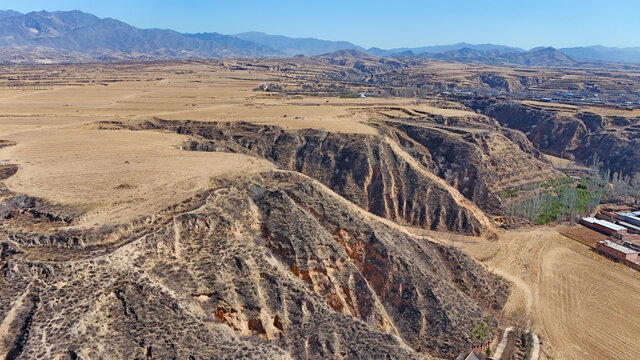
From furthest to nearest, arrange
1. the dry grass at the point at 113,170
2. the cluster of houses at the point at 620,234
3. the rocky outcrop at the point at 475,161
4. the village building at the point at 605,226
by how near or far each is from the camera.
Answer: the rocky outcrop at the point at 475,161 → the village building at the point at 605,226 → the cluster of houses at the point at 620,234 → the dry grass at the point at 113,170

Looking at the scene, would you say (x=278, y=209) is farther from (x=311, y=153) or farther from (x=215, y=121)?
(x=215, y=121)

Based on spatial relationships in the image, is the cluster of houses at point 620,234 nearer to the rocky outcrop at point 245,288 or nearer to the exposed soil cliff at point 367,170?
the exposed soil cliff at point 367,170

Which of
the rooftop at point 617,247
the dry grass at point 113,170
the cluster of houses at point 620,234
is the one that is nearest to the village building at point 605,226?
the cluster of houses at point 620,234

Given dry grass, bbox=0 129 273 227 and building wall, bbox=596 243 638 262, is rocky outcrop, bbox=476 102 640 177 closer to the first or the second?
building wall, bbox=596 243 638 262

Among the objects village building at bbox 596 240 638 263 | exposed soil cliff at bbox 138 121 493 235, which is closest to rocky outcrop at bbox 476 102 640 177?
village building at bbox 596 240 638 263

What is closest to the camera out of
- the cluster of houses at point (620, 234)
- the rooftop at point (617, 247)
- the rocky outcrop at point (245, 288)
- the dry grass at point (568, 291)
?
the rocky outcrop at point (245, 288)

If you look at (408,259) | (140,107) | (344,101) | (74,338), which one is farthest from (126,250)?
(344,101)
